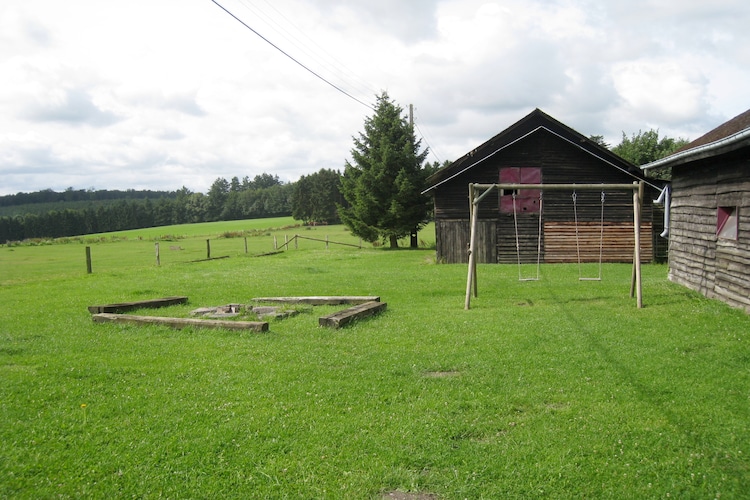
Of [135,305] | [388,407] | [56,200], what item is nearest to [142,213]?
[56,200]

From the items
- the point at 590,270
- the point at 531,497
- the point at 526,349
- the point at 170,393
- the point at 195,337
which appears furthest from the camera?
the point at 590,270

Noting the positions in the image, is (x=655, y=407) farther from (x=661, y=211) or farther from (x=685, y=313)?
(x=661, y=211)

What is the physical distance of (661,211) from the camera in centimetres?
2647

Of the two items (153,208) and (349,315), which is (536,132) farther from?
(153,208)

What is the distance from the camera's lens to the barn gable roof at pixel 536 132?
25.4m

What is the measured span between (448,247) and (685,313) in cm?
1582

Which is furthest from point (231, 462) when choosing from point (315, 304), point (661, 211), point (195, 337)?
point (661, 211)

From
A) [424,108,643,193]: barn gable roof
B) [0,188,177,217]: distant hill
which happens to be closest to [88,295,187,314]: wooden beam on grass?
[424,108,643,193]: barn gable roof

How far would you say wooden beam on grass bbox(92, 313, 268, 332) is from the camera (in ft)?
33.7

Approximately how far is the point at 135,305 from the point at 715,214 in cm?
1394

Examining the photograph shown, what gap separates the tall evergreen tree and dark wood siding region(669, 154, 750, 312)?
21.3m

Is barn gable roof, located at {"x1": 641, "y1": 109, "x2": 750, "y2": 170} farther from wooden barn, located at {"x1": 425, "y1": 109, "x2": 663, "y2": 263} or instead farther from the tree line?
the tree line

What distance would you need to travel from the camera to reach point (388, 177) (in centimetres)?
3725

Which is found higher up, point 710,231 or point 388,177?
point 388,177
